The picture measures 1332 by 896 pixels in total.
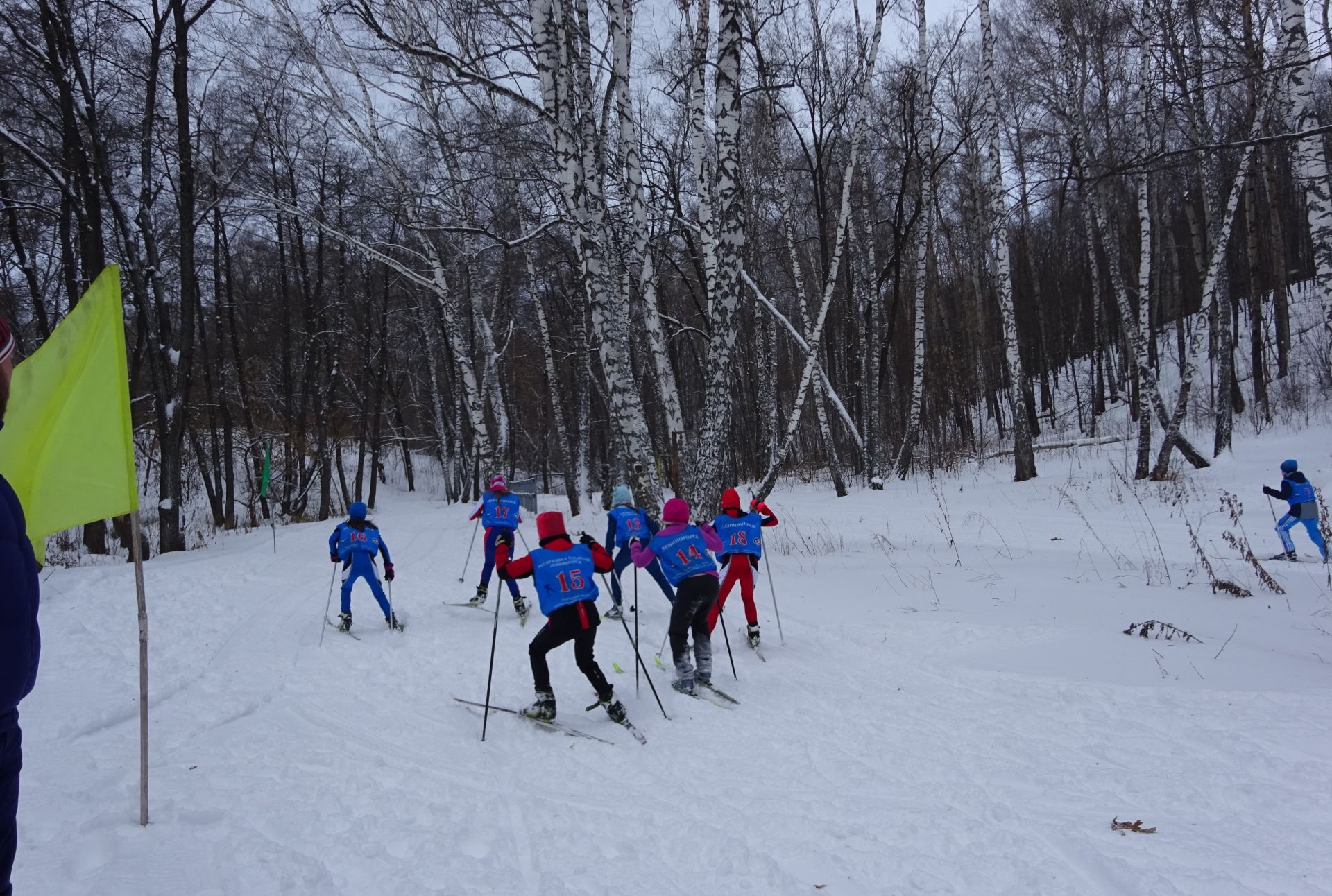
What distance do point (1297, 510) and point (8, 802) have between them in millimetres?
11744

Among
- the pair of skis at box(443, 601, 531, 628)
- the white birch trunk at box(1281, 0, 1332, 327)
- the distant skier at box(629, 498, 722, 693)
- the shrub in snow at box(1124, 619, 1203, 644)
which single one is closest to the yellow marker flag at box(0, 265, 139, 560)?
the distant skier at box(629, 498, 722, 693)

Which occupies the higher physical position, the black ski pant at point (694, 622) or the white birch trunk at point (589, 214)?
the white birch trunk at point (589, 214)

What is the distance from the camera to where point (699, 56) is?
1101cm

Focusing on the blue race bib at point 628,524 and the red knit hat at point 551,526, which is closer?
the red knit hat at point 551,526

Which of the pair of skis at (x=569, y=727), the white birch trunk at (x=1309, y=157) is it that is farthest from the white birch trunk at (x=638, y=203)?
the white birch trunk at (x=1309, y=157)

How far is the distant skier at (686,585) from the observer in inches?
251

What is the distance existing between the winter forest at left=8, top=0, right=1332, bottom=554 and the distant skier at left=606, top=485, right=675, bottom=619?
A: 116cm

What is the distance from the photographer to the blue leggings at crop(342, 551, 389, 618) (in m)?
8.93

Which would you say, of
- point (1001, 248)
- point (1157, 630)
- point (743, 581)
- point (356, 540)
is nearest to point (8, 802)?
point (743, 581)

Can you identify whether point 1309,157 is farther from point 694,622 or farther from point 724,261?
point 694,622

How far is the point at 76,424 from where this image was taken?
373cm

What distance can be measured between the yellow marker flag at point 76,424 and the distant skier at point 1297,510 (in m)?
11.2

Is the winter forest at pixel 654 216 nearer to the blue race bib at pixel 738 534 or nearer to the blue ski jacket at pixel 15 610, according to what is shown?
the blue race bib at pixel 738 534

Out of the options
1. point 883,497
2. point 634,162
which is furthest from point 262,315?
point 883,497
